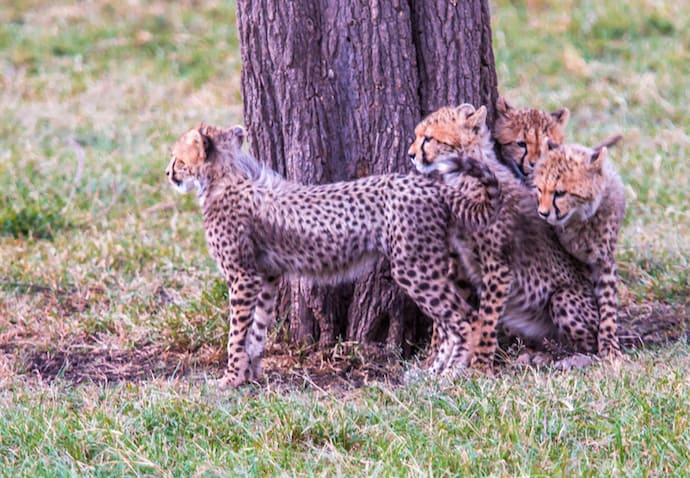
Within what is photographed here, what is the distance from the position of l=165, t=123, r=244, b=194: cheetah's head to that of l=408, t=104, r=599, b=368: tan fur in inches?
27.8

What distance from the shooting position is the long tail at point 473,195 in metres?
4.10

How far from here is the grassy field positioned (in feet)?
10.8

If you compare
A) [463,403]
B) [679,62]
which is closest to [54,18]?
[679,62]

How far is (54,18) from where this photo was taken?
10.0m

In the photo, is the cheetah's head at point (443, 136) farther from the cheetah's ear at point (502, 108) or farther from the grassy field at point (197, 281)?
the grassy field at point (197, 281)

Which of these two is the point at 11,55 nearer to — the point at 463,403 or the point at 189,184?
the point at 189,184

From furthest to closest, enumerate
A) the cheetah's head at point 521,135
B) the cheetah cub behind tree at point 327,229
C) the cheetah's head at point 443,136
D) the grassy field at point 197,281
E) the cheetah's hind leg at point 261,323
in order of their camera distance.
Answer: the cheetah's head at point 521,135
the cheetah's hind leg at point 261,323
the cheetah's head at point 443,136
the cheetah cub behind tree at point 327,229
the grassy field at point 197,281

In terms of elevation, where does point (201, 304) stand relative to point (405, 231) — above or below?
below

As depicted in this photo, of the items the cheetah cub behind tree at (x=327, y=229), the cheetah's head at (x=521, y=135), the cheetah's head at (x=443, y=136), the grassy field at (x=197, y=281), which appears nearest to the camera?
the grassy field at (x=197, y=281)

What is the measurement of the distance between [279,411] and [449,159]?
1.18m

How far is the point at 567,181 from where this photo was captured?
4.21m

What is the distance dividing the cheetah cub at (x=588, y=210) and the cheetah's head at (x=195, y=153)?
3.83ft

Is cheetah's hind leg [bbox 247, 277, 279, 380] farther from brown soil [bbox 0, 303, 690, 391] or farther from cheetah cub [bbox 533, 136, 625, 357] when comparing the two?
cheetah cub [bbox 533, 136, 625, 357]

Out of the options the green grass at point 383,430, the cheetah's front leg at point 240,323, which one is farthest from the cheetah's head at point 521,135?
the cheetah's front leg at point 240,323
